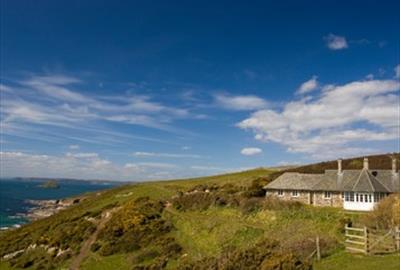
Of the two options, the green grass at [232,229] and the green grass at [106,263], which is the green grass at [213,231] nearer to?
the green grass at [232,229]

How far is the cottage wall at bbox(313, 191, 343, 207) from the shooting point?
53000mm

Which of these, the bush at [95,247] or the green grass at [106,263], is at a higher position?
the bush at [95,247]

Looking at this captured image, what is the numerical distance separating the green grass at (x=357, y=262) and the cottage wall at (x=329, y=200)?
80.3ft

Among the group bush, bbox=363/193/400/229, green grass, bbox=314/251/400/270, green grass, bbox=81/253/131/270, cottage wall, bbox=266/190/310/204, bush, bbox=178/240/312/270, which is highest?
cottage wall, bbox=266/190/310/204

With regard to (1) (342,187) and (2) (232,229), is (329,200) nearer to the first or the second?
(1) (342,187)

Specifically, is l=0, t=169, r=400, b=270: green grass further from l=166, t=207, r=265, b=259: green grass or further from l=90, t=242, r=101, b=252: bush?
l=90, t=242, r=101, b=252: bush

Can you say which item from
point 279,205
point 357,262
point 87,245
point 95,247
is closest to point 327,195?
point 279,205

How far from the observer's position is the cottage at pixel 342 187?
4956 centimetres

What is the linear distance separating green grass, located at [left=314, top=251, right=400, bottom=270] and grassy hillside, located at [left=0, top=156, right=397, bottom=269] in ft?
0.27

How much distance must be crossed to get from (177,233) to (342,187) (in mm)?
21278

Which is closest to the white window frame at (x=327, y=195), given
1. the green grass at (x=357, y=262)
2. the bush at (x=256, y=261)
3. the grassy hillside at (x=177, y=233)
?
the grassy hillside at (x=177, y=233)

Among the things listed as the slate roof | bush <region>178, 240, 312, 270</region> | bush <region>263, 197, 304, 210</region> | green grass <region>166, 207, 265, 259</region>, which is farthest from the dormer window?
bush <region>178, 240, 312, 270</region>

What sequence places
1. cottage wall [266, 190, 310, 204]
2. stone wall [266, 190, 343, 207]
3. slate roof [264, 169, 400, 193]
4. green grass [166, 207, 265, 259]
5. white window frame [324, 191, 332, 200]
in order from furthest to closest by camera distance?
cottage wall [266, 190, 310, 204] → white window frame [324, 191, 332, 200] → stone wall [266, 190, 343, 207] → slate roof [264, 169, 400, 193] → green grass [166, 207, 265, 259]

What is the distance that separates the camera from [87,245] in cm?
5038
